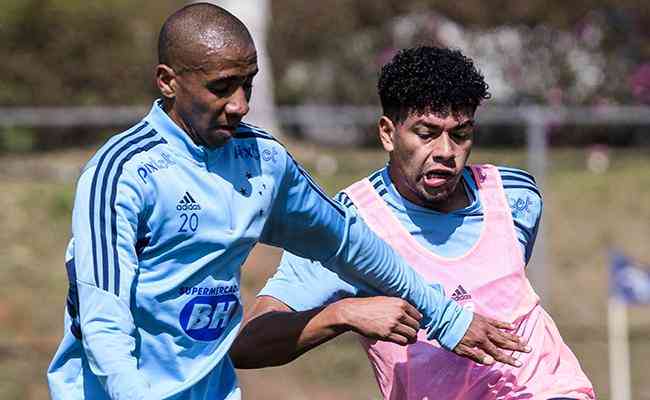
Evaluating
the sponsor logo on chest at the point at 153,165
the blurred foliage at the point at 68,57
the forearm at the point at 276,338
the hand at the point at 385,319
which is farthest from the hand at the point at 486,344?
the blurred foliage at the point at 68,57

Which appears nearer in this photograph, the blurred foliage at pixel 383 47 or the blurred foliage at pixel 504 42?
the blurred foliage at pixel 504 42

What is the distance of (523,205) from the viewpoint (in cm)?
530

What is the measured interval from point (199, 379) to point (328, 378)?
7490mm

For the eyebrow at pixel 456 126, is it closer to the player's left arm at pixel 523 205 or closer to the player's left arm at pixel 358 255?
the player's left arm at pixel 523 205

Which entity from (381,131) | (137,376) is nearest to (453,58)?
(381,131)

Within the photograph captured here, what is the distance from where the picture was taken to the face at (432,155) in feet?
16.8

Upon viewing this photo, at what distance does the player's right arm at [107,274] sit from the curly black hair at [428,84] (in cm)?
145

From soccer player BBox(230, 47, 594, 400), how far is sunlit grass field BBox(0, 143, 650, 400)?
240 inches

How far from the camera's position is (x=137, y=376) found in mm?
3898

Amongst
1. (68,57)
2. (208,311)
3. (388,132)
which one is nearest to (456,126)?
(388,132)

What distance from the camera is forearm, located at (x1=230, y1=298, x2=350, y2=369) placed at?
4859 millimetres

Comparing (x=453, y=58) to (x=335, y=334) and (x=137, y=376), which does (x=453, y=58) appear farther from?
(x=137, y=376)

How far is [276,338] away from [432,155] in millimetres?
837

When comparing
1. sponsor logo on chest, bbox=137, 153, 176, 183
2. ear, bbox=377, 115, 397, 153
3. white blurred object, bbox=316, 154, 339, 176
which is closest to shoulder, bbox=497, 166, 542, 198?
ear, bbox=377, 115, 397, 153
